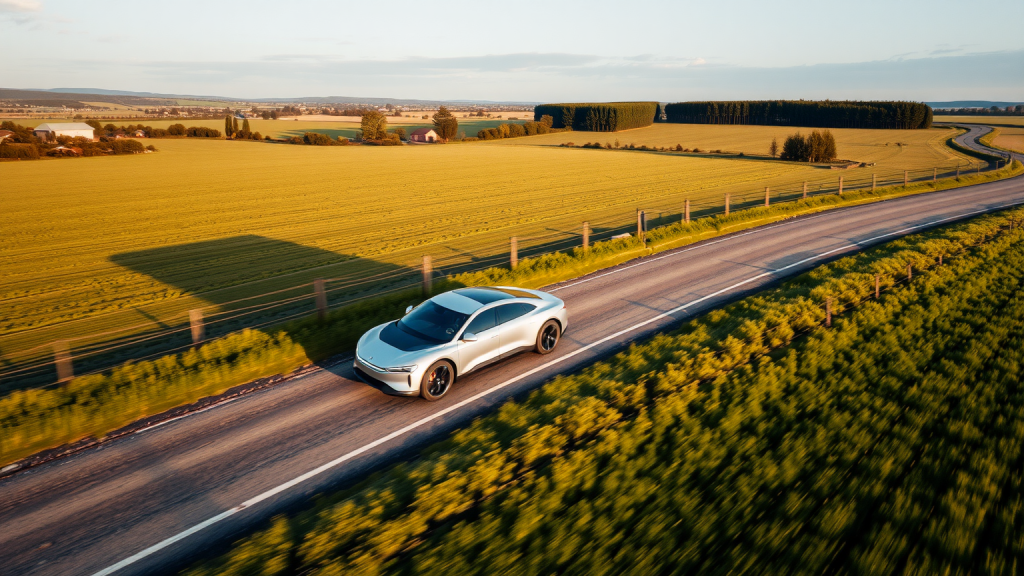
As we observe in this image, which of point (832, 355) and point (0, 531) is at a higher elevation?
point (832, 355)

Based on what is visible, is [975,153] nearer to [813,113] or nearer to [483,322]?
[813,113]

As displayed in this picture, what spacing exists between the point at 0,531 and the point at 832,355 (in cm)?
1245

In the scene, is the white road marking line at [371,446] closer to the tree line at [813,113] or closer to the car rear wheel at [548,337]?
the car rear wheel at [548,337]

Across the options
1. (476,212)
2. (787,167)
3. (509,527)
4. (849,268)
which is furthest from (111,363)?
(787,167)

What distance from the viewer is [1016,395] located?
8.66 meters

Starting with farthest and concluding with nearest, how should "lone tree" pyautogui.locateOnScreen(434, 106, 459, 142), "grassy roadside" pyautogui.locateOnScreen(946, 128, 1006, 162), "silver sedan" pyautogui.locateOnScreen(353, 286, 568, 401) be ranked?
"lone tree" pyautogui.locateOnScreen(434, 106, 459, 142), "grassy roadside" pyautogui.locateOnScreen(946, 128, 1006, 162), "silver sedan" pyautogui.locateOnScreen(353, 286, 568, 401)

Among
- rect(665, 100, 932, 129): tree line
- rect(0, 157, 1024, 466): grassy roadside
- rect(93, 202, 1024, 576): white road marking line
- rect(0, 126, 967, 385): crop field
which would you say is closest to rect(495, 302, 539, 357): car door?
rect(93, 202, 1024, 576): white road marking line

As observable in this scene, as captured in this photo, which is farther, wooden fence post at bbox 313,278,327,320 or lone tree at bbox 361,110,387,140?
lone tree at bbox 361,110,387,140

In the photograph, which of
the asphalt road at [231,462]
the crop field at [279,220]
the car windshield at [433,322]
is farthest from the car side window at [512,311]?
the crop field at [279,220]

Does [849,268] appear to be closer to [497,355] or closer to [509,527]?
[497,355]

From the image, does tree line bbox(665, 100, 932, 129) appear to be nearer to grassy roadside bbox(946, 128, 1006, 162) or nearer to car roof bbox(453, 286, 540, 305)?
grassy roadside bbox(946, 128, 1006, 162)

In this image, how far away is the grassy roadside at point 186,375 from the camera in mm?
8789

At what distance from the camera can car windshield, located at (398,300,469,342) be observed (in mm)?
10414

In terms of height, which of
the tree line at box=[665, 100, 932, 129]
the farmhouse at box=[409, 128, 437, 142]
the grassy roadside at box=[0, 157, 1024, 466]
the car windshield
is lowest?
the grassy roadside at box=[0, 157, 1024, 466]
